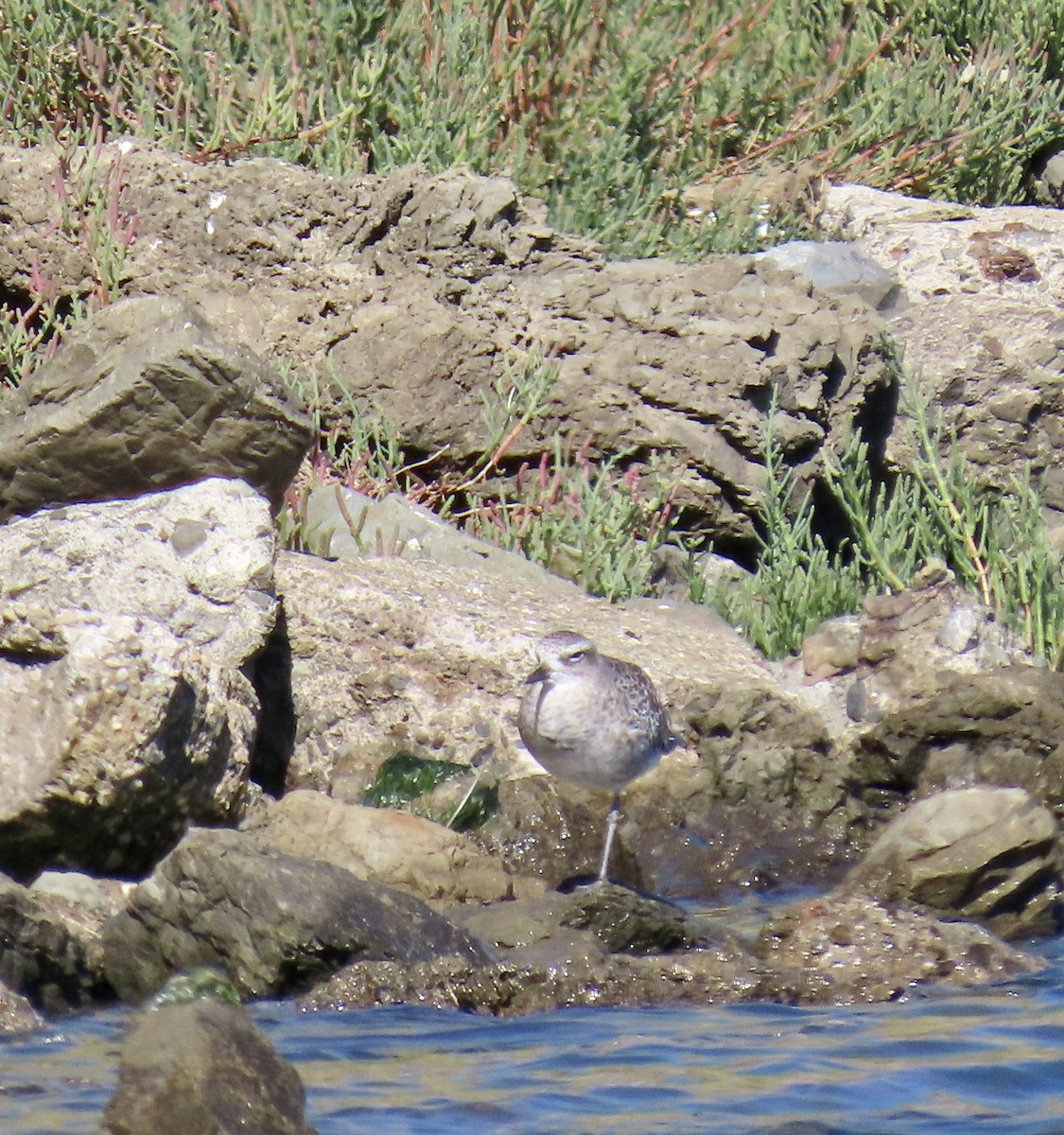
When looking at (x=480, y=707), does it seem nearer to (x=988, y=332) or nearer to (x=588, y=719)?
(x=588, y=719)

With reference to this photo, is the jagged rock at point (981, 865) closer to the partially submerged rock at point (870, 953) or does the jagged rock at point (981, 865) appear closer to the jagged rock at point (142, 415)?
the partially submerged rock at point (870, 953)

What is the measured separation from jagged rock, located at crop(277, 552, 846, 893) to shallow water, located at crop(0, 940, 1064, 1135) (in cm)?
182

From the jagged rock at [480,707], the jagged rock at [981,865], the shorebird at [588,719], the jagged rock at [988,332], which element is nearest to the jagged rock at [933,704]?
the jagged rock at [480,707]

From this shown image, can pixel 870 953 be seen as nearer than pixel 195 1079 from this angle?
No

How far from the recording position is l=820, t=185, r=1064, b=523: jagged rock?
10.0m

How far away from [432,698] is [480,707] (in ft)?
0.62

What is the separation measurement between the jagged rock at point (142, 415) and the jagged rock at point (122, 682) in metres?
0.36

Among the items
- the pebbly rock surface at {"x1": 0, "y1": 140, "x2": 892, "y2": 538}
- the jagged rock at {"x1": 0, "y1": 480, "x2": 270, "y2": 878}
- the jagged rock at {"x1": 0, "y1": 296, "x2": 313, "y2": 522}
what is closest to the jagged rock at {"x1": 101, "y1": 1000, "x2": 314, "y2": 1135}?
the jagged rock at {"x1": 0, "y1": 480, "x2": 270, "y2": 878}

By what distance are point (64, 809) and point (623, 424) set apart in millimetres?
3919

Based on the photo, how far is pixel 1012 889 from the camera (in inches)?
252

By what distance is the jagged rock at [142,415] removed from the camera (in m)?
7.30

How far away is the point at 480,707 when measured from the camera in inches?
298

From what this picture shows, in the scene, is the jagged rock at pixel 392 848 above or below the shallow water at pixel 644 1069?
below

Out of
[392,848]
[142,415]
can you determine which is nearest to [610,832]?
[392,848]
